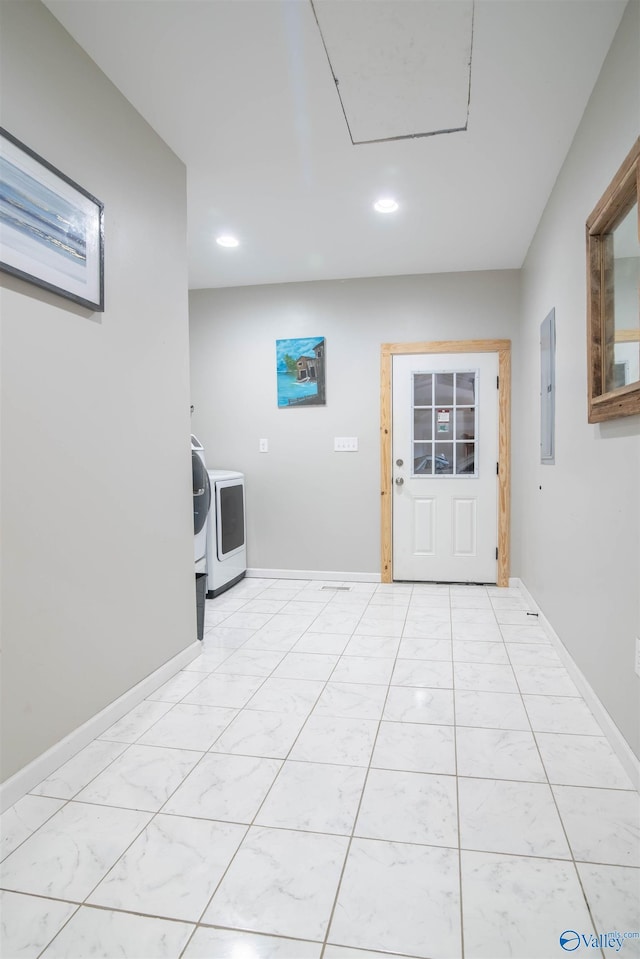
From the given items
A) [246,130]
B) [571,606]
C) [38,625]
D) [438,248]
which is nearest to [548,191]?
[438,248]

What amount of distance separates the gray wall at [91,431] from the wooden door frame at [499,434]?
205 centimetres

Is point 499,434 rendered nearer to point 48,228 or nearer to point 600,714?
point 600,714

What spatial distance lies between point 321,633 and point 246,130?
265cm

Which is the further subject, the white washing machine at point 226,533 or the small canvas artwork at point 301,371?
the small canvas artwork at point 301,371

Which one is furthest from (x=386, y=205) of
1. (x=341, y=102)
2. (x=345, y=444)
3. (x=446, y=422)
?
(x=345, y=444)

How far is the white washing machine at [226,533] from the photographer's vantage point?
3906 millimetres

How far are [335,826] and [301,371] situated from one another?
3490 millimetres

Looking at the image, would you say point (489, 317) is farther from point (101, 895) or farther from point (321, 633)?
point (101, 895)

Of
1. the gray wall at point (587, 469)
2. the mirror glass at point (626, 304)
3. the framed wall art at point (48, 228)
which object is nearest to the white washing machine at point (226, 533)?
the framed wall art at point (48, 228)

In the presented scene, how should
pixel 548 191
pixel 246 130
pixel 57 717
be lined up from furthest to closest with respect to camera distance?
pixel 548 191 → pixel 246 130 → pixel 57 717

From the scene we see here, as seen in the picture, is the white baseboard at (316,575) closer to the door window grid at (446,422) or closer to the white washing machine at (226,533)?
the white washing machine at (226,533)

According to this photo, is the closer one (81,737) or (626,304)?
(626,304)

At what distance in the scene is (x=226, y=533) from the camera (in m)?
4.11

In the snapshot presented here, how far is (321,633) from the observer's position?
309 cm
